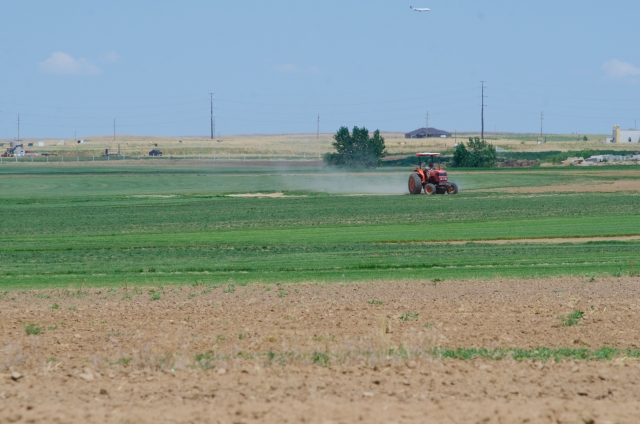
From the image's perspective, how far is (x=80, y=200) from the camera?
51688mm

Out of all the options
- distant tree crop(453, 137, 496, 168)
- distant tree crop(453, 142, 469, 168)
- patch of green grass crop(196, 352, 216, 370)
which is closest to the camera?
patch of green grass crop(196, 352, 216, 370)

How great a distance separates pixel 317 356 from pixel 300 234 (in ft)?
67.7

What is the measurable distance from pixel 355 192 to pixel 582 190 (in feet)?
49.4

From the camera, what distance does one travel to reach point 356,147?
9544cm

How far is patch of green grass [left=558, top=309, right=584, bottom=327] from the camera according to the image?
44.3 feet

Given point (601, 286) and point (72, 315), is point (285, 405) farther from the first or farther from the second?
point (601, 286)

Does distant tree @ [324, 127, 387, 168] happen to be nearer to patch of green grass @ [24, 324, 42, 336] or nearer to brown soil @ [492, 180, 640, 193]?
brown soil @ [492, 180, 640, 193]

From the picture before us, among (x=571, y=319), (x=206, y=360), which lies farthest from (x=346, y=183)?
(x=206, y=360)

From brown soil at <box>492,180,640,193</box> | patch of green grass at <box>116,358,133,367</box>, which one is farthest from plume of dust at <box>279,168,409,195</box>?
patch of green grass at <box>116,358,133,367</box>

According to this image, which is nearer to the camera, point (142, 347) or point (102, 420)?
point (102, 420)

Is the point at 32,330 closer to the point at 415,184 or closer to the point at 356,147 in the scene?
the point at 415,184

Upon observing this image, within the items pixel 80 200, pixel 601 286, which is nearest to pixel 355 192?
pixel 80 200

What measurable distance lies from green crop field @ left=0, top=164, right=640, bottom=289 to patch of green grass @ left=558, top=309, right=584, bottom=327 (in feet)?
19.0

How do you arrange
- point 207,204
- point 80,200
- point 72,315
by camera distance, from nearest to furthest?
1. point 72,315
2. point 207,204
3. point 80,200
